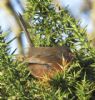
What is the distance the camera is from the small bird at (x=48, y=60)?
0.73 m

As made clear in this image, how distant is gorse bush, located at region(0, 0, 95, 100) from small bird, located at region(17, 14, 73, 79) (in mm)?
17

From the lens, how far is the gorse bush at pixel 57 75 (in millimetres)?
607

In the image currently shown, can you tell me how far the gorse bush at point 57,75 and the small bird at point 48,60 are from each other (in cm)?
2

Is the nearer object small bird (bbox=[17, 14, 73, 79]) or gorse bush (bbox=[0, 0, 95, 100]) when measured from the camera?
gorse bush (bbox=[0, 0, 95, 100])

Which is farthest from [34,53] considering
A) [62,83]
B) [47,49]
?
[62,83]

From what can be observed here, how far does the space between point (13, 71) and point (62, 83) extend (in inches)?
4.1

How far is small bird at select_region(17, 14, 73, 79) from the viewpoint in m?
0.73

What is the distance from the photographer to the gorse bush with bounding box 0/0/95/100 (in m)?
0.61

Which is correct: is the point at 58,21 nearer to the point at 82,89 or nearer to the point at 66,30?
the point at 66,30

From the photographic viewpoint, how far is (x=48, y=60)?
74 centimetres

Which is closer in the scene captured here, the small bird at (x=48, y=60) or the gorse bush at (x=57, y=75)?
the gorse bush at (x=57, y=75)

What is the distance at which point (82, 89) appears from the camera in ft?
2.07

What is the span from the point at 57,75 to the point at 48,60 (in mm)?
88

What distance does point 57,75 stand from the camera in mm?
656
